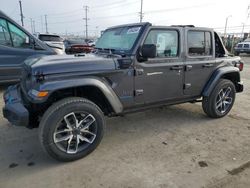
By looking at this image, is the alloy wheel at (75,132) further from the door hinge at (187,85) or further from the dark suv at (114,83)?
the door hinge at (187,85)

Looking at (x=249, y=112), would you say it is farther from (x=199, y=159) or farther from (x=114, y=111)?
(x=114, y=111)

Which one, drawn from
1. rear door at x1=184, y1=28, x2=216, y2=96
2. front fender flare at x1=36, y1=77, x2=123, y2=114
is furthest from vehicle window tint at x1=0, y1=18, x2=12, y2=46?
rear door at x1=184, y1=28, x2=216, y2=96

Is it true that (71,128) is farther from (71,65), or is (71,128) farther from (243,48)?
(243,48)

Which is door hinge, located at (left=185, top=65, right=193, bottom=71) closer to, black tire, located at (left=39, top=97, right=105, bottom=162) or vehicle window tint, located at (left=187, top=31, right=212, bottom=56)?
vehicle window tint, located at (left=187, top=31, right=212, bottom=56)

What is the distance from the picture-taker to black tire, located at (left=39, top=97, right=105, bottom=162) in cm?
311

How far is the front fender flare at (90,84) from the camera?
3.08m

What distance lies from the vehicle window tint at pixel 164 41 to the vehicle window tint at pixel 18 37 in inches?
162

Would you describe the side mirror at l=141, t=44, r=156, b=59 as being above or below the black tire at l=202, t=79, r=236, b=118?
above

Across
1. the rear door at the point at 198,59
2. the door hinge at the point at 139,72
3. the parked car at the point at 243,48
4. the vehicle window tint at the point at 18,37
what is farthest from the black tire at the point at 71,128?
the parked car at the point at 243,48

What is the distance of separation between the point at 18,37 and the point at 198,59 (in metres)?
4.69

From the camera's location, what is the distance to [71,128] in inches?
131

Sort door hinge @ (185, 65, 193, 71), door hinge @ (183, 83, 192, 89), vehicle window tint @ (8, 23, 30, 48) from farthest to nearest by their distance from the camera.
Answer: vehicle window tint @ (8, 23, 30, 48) → door hinge @ (183, 83, 192, 89) → door hinge @ (185, 65, 193, 71)

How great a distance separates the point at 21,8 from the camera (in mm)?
53594

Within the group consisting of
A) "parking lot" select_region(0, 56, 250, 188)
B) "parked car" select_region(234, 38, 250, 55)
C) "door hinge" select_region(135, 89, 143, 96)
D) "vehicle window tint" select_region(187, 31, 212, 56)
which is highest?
"vehicle window tint" select_region(187, 31, 212, 56)
